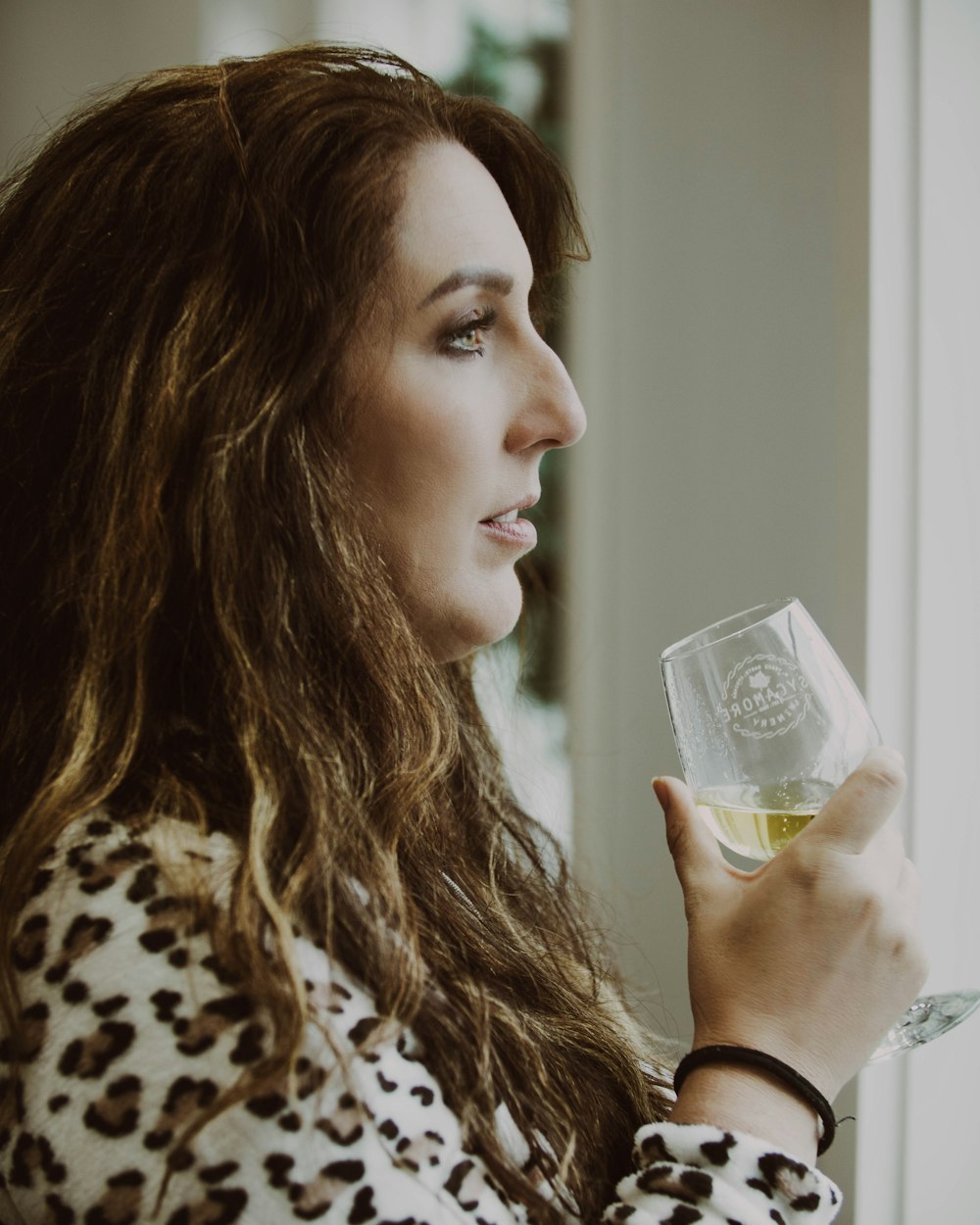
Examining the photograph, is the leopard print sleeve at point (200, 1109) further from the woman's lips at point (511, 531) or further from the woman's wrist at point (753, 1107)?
the woman's lips at point (511, 531)

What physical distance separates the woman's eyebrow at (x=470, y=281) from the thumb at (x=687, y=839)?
432 mm

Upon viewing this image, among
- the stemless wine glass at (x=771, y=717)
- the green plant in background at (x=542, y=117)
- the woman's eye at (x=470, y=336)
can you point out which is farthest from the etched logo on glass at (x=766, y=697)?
the green plant in background at (x=542, y=117)

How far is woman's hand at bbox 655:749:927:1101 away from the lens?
73 centimetres

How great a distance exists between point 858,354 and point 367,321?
0.56 meters

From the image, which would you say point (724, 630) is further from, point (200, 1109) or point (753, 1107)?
point (200, 1109)

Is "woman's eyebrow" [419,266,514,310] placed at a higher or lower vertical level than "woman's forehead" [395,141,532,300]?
lower

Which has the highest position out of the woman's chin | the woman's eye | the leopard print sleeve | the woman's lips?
the woman's eye

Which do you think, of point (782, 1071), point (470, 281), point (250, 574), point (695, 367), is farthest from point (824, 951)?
point (695, 367)

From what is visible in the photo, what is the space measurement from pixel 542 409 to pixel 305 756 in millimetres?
393

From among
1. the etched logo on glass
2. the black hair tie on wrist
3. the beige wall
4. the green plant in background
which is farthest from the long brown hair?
the green plant in background

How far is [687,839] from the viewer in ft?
2.71

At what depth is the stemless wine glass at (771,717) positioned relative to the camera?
2.67 ft

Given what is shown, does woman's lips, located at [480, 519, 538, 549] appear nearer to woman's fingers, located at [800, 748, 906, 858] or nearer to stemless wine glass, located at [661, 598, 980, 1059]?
stemless wine glass, located at [661, 598, 980, 1059]

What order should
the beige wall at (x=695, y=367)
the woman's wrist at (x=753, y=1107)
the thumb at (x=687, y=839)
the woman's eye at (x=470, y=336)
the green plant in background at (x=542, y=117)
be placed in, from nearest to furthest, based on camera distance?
1. the woman's wrist at (x=753, y=1107)
2. the thumb at (x=687, y=839)
3. the woman's eye at (x=470, y=336)
4. the beige wall at (x=695, y=367)
5. the green plant in background at (x=542, y=117)
